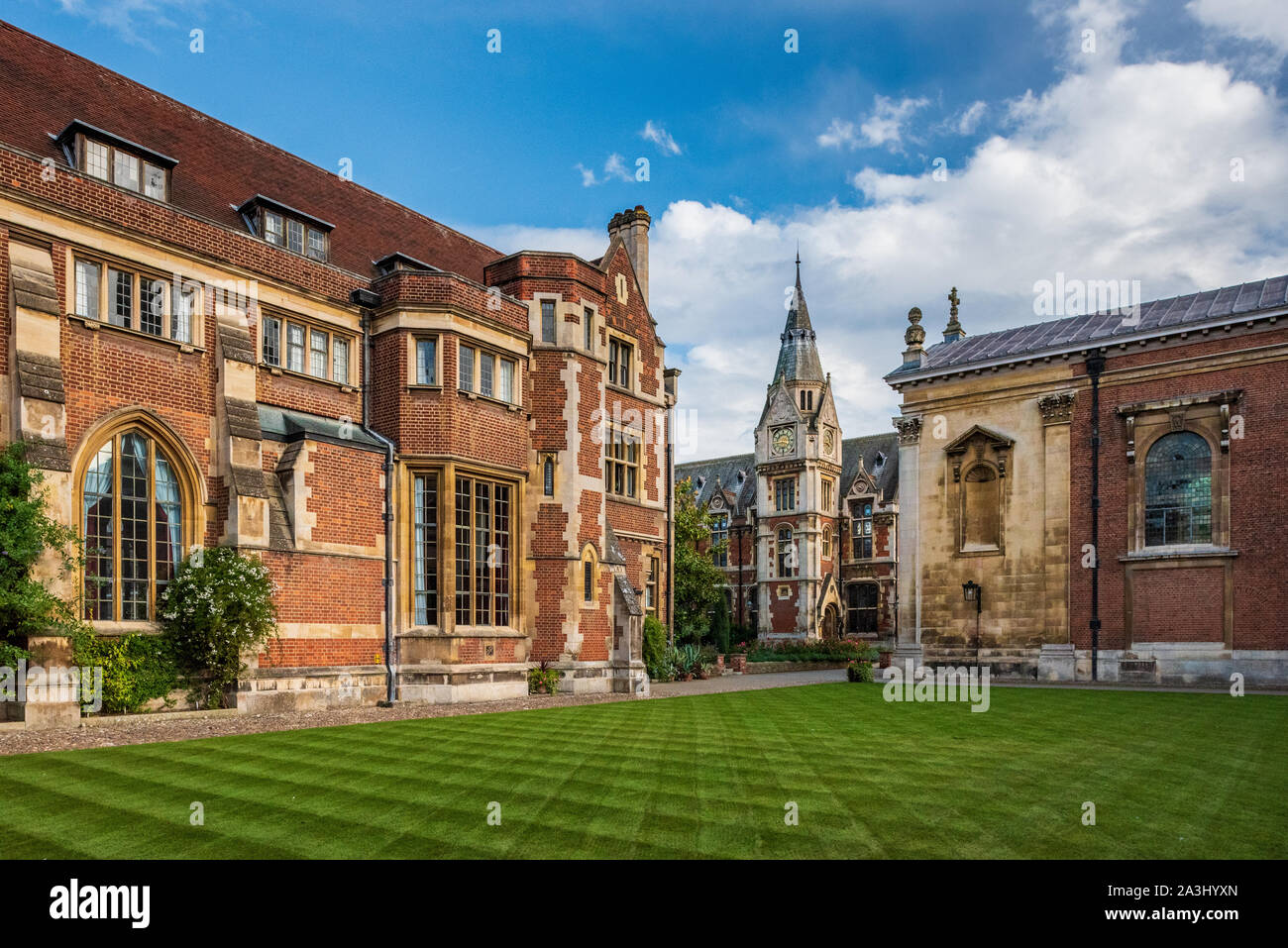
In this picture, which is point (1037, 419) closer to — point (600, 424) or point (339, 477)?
point (600, 424)

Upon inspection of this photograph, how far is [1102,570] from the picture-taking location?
29000 millimetres

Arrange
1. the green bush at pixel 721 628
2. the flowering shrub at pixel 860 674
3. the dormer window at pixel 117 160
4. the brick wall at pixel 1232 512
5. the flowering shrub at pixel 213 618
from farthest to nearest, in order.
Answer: the green bush at pixel 721 628, the flowering shrub at pixel 860 674, the brick wall at pixel 1232 512, the dormer window at pixel 117 160, the flowering shrub at pixel 213 618

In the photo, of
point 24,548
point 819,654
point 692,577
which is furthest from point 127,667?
point 819,654

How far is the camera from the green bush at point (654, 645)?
3023 centimetres

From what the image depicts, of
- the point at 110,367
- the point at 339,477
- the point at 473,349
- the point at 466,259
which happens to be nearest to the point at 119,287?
the point at 110,367

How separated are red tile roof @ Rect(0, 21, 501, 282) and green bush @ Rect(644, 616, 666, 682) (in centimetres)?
1289

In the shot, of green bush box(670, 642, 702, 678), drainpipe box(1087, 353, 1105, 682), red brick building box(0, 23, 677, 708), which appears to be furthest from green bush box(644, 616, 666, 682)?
drainpipe box(1087, 353, 1105, 682)

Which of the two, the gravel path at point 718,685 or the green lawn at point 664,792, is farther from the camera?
the gravel path at point 718,685

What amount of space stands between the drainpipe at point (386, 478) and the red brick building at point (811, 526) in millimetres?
44722

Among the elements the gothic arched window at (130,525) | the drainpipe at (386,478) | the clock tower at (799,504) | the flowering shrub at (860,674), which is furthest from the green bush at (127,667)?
the clock tower at (799,504)

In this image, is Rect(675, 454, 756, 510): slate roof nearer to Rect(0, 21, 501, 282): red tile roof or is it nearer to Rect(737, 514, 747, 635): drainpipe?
Rect(737, 514, 747, 635): drainpipe

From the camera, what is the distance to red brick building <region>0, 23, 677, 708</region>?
641 inches

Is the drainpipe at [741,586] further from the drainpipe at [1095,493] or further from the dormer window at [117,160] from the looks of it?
the dormer window at [117,160]
